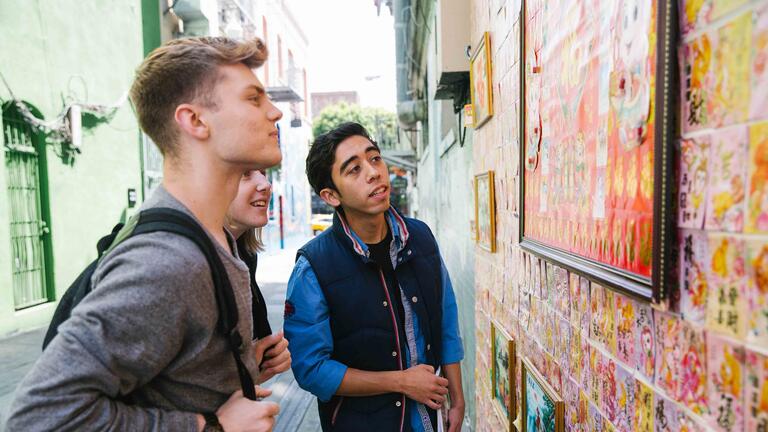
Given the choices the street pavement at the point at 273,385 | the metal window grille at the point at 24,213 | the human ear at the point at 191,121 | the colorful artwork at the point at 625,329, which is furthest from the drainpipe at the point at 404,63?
the colorful artwork at the point at 625,329

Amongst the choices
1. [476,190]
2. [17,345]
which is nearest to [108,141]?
[17,345]

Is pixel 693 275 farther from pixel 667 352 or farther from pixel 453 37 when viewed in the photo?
pixel 453 37

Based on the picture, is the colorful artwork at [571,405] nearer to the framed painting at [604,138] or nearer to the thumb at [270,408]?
the framed painting at [604,138]

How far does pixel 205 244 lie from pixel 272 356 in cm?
73

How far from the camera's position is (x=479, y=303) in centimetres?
363

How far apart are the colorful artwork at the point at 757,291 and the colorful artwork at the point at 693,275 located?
0.11 meters

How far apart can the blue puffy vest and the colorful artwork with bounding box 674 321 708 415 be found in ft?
4.47

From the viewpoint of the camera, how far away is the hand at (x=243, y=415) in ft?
3.96

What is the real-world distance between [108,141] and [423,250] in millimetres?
9646

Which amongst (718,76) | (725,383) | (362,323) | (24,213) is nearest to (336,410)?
(362,323)

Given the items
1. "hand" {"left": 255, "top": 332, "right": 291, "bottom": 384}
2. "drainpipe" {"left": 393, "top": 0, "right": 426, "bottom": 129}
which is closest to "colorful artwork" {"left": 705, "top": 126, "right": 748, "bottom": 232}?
"hand" {"left": 255, "top": 332, "right": 291, "bottom": 384}

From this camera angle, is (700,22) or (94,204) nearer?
(700,22)

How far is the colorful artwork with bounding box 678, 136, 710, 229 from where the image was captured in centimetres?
93

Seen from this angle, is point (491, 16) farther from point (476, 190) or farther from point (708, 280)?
point (708, 280)
